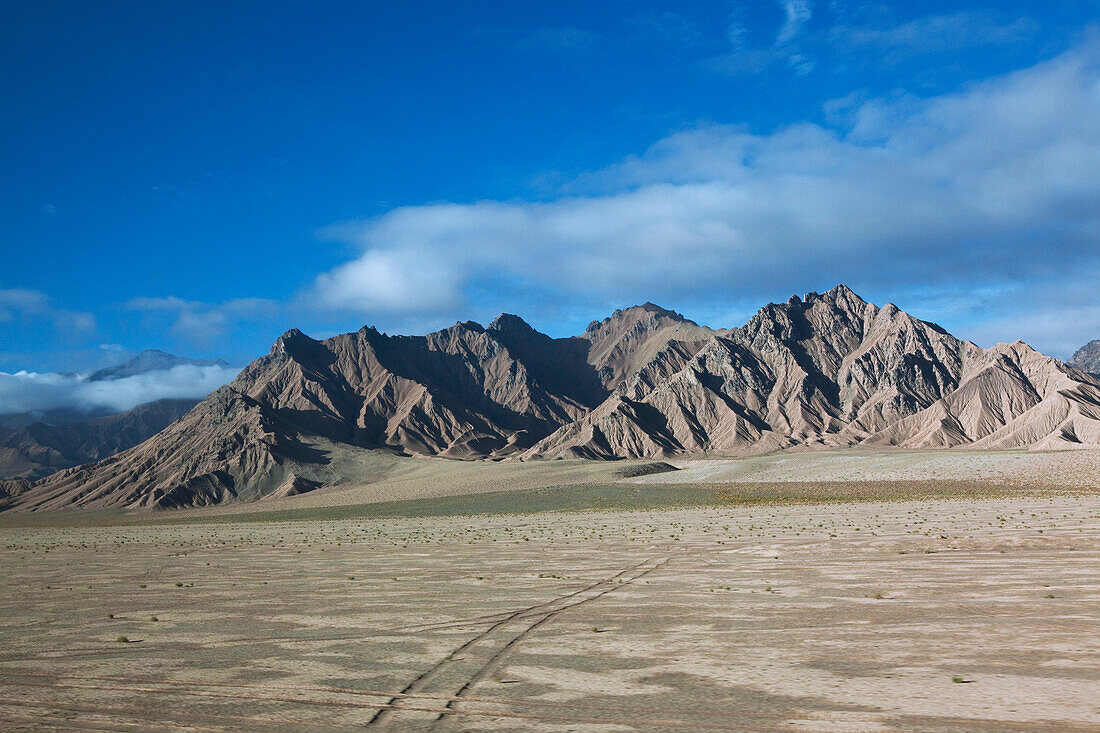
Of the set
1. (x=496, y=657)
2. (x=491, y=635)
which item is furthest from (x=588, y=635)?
(x=496, y=657)

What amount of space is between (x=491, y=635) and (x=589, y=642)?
72.6 inches

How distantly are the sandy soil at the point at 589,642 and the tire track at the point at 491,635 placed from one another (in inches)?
2.5

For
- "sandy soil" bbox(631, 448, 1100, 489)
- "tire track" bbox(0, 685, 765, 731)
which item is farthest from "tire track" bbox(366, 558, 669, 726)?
"sandy soil" bbox(631, 448, 1100, 489)

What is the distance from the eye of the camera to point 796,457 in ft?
340

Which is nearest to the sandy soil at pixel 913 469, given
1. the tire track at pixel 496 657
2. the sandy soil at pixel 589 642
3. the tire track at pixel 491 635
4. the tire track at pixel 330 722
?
the sandy soil at pixel 589 642

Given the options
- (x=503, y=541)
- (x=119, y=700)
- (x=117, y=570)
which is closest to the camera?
(x=119, y=700)

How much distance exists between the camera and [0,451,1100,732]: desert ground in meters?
8.81

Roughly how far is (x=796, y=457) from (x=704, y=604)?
9387 centimetres

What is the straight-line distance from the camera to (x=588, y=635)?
12961 millimetres

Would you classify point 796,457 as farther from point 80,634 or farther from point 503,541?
point 80,634

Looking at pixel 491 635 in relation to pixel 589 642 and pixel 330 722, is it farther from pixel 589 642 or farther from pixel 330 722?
pixel 330 722

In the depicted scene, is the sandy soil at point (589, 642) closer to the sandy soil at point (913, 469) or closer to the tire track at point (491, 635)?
the tire track at point (491, 635)

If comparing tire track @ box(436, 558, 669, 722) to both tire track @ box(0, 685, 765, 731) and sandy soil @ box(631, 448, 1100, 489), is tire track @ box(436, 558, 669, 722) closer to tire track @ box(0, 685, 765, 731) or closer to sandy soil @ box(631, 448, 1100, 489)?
tire track @ box(0, 685, 765, 731)

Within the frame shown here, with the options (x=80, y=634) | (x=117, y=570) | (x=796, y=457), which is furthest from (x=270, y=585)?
(x=796, y=457)
